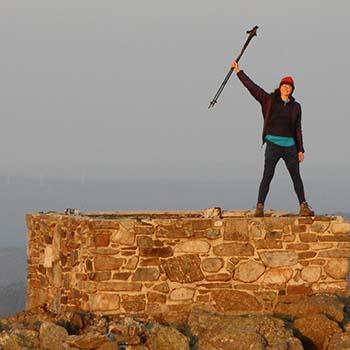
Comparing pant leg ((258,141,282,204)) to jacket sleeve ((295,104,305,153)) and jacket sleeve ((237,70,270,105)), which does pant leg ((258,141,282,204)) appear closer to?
jacket sleeve ((295,104,305,153))

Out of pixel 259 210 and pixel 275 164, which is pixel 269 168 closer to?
pixel 275 164

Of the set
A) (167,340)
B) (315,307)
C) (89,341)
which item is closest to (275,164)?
(315,307)

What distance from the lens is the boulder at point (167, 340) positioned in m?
9.73

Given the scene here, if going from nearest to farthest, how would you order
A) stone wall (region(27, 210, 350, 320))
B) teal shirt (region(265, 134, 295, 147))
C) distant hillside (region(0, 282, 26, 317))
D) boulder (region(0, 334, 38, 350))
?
boulder (region(0, 334, 38, 350)), stone wall (region(27, 210, 350, 320)), teal shirt (region(265, 134, 295, 147)), distant hillside (region(0, 282, 26, 317))

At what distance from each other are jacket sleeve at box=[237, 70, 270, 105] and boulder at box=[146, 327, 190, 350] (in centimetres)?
382

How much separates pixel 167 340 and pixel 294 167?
11.5 ft

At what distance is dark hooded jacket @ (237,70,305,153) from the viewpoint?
38.6ft

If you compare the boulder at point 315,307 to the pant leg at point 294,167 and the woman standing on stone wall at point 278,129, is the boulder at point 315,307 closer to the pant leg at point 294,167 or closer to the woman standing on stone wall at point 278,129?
the woman standing on stone wall at point 278,129

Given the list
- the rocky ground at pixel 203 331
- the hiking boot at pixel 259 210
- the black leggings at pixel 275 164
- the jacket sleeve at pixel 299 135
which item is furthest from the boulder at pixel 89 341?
the jacket sleeve at pixel 299 135

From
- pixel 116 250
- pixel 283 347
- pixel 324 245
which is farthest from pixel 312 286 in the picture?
pixel 116 250

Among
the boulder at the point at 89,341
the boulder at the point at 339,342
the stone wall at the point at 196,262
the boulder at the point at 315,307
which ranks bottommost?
the boulder at the point at 339,342

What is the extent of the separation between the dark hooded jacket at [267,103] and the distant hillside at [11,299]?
43241 mm

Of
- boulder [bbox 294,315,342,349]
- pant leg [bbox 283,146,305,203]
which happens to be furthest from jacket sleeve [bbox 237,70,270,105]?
boulder [bbox 294,315,342,349]

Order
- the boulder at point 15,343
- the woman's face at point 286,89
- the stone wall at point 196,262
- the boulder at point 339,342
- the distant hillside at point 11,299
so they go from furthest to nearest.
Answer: the distant hillside at point 11,299
the woman's face at point 286,89
the stone wall at point 196,262
the boulder at point 339,342
the boulder at point 15,343
